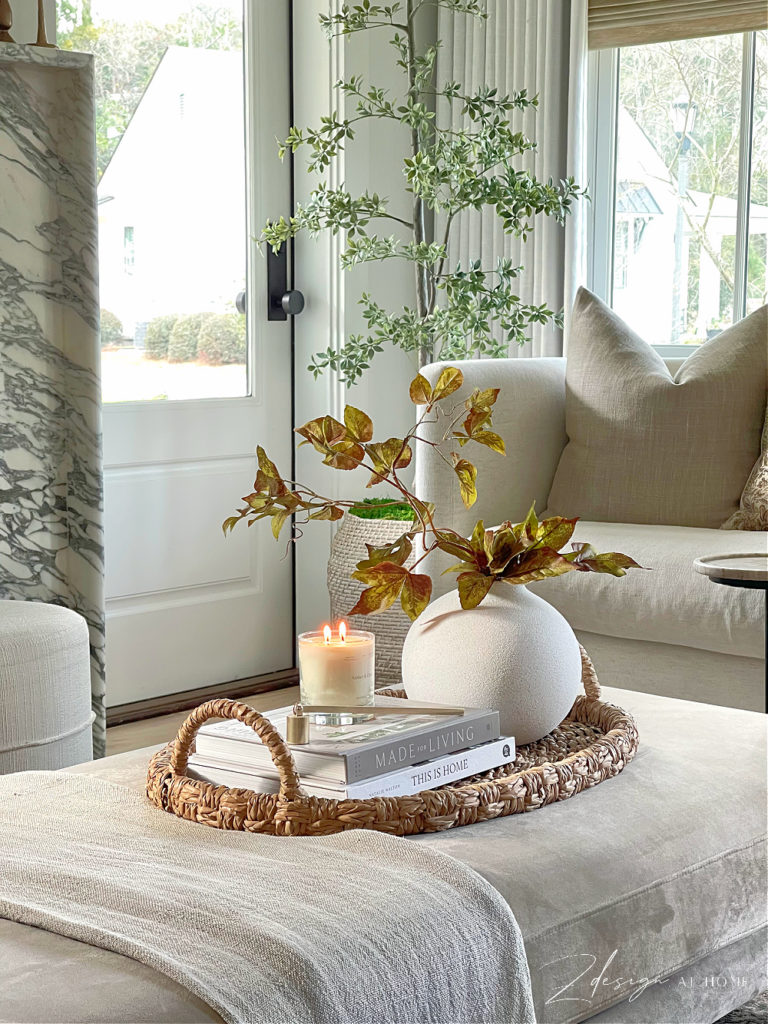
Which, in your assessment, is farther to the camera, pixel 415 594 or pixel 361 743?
pixel 415 594

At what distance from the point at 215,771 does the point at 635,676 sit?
1.54m

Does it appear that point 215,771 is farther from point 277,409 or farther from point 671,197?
point 671,197

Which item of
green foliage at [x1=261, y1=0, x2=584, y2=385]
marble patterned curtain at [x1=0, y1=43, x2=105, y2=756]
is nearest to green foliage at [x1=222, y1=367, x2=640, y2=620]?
marble patterned curtain at [x1=0, y1=43, x2=105, y2=756]

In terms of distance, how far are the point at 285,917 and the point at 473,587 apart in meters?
0.53

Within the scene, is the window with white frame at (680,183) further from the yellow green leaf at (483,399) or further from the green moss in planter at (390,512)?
the yellow green leaf at (483,399)

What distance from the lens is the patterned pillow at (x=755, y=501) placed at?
9.28 ft

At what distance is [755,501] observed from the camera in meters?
2.84

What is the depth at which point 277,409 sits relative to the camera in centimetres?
377

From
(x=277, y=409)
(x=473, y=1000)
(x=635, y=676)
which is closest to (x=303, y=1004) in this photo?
(x=473, y=1000)

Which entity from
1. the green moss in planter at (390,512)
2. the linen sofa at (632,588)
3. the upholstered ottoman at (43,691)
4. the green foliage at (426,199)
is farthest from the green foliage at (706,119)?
the upholstered ottoman at (43,691)

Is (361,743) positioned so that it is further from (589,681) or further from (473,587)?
(589,681)

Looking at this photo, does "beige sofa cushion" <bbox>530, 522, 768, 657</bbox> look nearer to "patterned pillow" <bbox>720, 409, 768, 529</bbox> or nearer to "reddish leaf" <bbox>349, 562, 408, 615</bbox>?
"patterned pillow" <bbox>720, 409, 768, 529</bbox>

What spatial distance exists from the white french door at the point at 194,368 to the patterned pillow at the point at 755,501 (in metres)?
1.44

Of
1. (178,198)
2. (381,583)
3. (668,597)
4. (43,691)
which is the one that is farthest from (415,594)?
(178,198)
